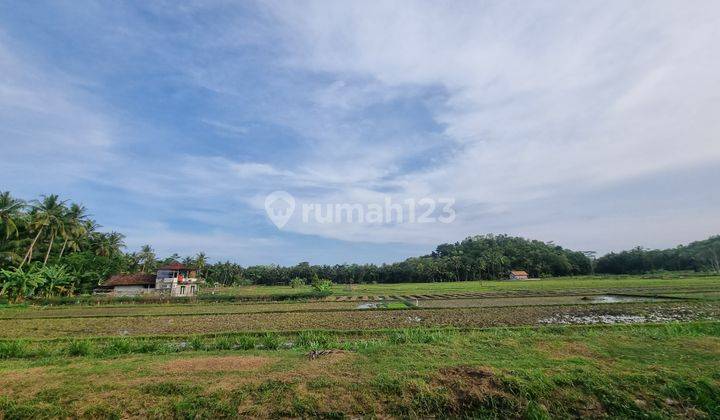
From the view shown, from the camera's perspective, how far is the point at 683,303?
74.4 feet

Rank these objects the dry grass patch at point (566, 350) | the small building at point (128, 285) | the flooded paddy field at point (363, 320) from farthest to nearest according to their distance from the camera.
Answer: the small building at point (128, 285) → the flooded paddy field at point (363, 320) → the dry grass patch at point (566, 350)

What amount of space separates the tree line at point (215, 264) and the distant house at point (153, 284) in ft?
10.3

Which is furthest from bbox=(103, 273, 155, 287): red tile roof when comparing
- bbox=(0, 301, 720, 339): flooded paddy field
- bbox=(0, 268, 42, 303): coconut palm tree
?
bbox=(0, 301, 720, 339): flooded paddy field

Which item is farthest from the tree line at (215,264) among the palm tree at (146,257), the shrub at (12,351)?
the shrub at (12,351)

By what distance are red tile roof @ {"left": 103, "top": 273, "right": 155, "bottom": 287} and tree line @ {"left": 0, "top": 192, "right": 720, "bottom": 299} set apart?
259cm

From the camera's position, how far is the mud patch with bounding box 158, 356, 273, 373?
27.7ft

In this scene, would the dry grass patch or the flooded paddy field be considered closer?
the dry grass patch

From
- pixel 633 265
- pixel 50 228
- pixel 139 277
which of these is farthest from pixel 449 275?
pixel 50 228

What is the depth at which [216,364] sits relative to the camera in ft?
29.2

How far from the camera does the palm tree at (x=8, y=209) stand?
120 feet

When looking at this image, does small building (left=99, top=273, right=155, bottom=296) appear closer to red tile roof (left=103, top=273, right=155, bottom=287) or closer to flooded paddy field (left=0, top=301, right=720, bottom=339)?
red tile roof (left=103, top=273, right=155, bottom=287)

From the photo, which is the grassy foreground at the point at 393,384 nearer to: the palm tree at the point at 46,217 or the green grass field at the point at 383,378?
the green grass field at the point at 383,378

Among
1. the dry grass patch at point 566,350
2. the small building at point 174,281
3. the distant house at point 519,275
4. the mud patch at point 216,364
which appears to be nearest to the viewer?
the mud patch at point 216,364

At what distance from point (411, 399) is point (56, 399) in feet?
22.6
